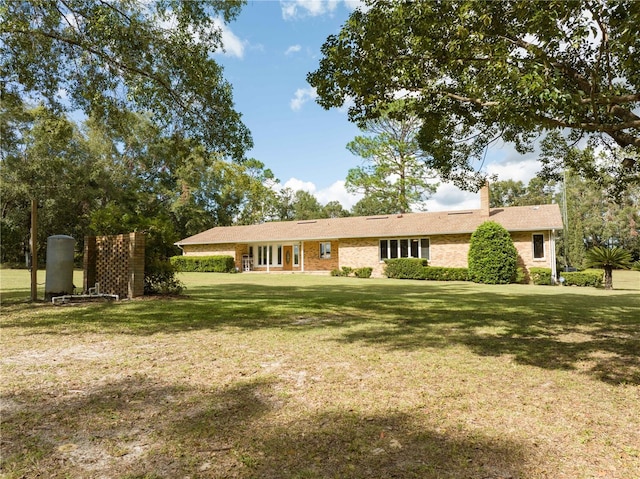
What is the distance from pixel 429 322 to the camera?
8680mm

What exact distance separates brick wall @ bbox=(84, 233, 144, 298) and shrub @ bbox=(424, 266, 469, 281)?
56.6 feet

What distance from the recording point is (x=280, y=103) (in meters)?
14.7

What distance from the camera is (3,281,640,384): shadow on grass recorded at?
6.03 meters

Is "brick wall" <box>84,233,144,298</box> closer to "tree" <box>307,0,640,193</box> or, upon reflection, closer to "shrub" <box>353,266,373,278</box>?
"tree" <box>307,0,640,193</box>

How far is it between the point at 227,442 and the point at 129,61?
32.8 ft

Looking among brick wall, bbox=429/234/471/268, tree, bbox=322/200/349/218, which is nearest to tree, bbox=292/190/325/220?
tree, bbox=322/200/349/218

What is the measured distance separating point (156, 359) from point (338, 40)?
594cm

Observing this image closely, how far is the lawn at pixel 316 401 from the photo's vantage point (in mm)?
2750

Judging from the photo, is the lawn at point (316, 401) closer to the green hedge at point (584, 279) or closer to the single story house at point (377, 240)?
the green hedge at point (584, 279)

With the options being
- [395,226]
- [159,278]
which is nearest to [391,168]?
[395,226]

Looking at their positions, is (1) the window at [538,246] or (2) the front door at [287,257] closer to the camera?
(1) the window at [538,246]

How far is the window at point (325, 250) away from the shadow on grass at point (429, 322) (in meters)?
18.0

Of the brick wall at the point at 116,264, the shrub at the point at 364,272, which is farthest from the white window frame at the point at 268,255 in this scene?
the brick wall at the point at 116,264

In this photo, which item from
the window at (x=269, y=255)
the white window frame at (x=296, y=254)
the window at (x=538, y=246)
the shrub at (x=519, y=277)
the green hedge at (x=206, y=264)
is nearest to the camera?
the shrub at (x=519, y=277)
